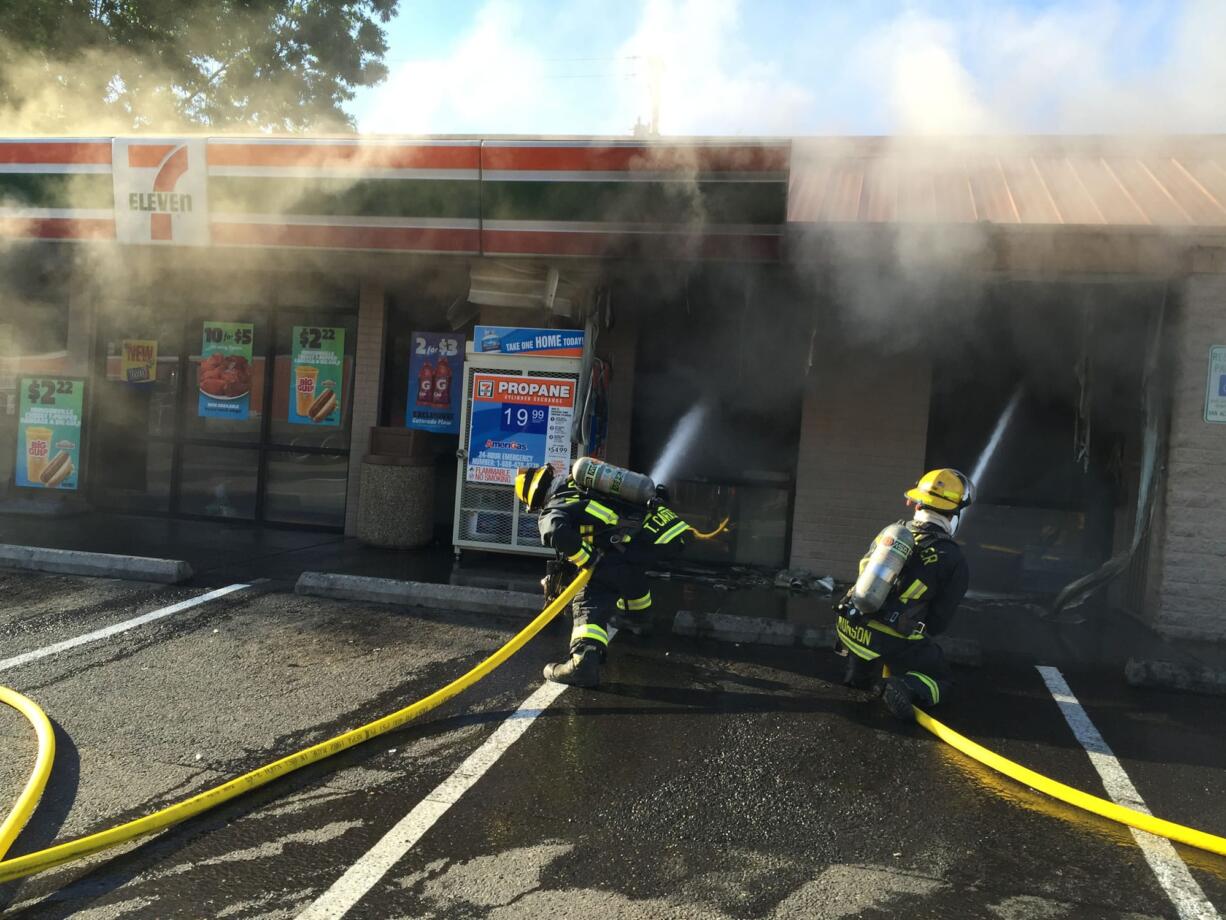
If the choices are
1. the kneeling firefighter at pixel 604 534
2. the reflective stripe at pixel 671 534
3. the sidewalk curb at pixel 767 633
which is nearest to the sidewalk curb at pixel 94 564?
the kneeling firefighter at pixel 604 534

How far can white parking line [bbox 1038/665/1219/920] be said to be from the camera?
293cm

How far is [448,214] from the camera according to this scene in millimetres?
7258

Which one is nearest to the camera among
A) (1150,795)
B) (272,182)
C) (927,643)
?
(1150,795)

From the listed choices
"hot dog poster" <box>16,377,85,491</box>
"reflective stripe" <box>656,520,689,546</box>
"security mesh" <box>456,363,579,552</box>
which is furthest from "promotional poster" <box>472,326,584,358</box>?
"hot dog poster" <box>16,377,85,491</box>

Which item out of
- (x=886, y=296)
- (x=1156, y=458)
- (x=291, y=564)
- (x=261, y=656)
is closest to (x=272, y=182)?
(x=291, y=564)

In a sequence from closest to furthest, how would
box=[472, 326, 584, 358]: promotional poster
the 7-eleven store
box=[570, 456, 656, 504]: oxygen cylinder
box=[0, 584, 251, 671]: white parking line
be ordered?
1. box=[0, 584, 251, 671]: white parking line
2. box=[570, 456, 656, 504]: oxygen cylinder
3. the 7-eleven store
4. box=[472, 326, 584, 358]: promotional poster

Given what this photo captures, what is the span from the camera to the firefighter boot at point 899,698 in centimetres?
442

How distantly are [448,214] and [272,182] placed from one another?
60.3 inches

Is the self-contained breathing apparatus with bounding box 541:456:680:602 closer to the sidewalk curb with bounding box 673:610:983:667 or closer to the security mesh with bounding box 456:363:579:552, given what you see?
the sidewalk curb with bounding box 673:610:983:667

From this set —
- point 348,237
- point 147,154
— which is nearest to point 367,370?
point 348,237

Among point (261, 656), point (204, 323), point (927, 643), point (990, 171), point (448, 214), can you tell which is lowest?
point (261, 656)

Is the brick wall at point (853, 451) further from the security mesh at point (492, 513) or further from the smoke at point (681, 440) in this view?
the security mesh at point (492, 513)

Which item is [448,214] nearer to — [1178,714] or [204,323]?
[204,323]

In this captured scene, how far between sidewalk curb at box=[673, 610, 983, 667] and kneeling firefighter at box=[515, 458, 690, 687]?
0.78 m
